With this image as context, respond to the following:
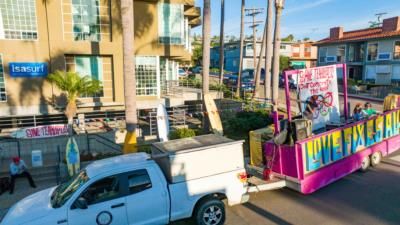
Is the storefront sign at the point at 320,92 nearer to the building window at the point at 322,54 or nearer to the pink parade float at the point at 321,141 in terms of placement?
the pink parade float at the point at 321,141

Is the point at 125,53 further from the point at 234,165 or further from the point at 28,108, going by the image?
the point at 28,108

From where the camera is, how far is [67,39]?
53.6 ft

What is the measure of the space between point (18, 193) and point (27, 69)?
29.5 ft

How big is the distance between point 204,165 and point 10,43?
1401cm

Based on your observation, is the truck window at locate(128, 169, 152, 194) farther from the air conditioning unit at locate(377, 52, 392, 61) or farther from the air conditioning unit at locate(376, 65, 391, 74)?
the air conditioning unit at locate(376, 65, 391, 74)

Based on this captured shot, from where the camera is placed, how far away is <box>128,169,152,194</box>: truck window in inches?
228

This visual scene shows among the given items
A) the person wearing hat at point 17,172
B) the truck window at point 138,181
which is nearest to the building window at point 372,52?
the truck window at point 138,181

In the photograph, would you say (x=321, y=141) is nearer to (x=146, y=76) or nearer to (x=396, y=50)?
(x=146, y=76)

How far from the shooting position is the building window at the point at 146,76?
57.7 ft

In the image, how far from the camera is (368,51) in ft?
123

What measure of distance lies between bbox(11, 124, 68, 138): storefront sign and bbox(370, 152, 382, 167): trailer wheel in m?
11.3

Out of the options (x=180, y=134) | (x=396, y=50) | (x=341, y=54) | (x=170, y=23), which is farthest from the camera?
(x=341, y=54)

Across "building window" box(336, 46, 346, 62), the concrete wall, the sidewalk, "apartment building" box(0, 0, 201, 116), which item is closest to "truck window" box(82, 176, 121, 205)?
the sidewalk

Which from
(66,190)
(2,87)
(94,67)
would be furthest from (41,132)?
(66,190)
